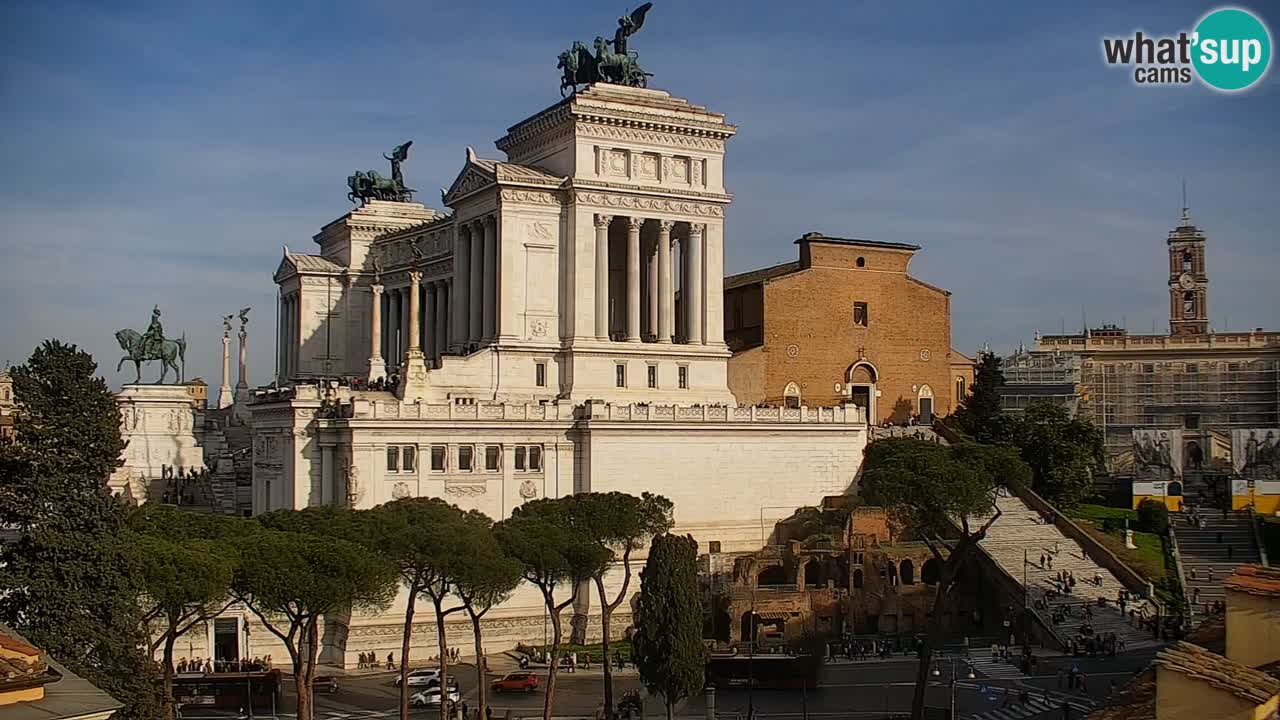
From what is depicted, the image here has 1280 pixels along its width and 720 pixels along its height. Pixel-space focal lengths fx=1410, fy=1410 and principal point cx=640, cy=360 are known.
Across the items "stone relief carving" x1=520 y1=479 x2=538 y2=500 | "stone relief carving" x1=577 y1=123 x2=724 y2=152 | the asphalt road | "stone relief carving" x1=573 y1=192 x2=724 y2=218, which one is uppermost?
"stone relief carving" x1=577 y1=123 x2=724 y2=152

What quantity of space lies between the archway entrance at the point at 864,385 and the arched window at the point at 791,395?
3808 mm

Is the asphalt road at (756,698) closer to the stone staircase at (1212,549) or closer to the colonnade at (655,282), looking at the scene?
the stone staircase at (1212,549)

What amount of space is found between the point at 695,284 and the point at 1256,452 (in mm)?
38515

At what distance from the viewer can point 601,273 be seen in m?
72.7

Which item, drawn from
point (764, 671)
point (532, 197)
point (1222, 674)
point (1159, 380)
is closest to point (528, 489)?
point (532, 197)

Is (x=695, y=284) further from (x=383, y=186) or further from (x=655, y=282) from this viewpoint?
(x=383, y=186)

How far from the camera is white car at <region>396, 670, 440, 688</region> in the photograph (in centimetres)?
5362

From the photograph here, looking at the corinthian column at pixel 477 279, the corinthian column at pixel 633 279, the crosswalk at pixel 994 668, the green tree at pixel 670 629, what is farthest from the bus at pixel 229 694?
the corinthian column at pixel 633 279

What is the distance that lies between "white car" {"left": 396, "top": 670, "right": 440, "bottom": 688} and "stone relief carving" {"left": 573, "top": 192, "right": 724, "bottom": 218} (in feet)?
88.3

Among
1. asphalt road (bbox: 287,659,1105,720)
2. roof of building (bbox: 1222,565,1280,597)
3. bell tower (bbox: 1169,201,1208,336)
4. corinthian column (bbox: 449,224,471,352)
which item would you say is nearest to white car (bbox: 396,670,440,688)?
asphalt road (bbox: 287,659,1105,720)

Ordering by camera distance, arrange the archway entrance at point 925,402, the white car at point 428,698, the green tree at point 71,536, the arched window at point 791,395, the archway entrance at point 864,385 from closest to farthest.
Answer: the green tree at point 71,536, the white car at point 428,698, the arched window at point 791,395, the archway entrance at point 864,385, the archway entrance at point 925,402

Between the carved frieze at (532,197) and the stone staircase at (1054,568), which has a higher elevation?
the carved frieze at (532,197)

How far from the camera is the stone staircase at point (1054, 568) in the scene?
5953 centimetres

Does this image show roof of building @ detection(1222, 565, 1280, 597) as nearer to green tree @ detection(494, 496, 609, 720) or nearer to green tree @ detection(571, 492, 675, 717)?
green tree @ detection(494, 496, 609, 720)
